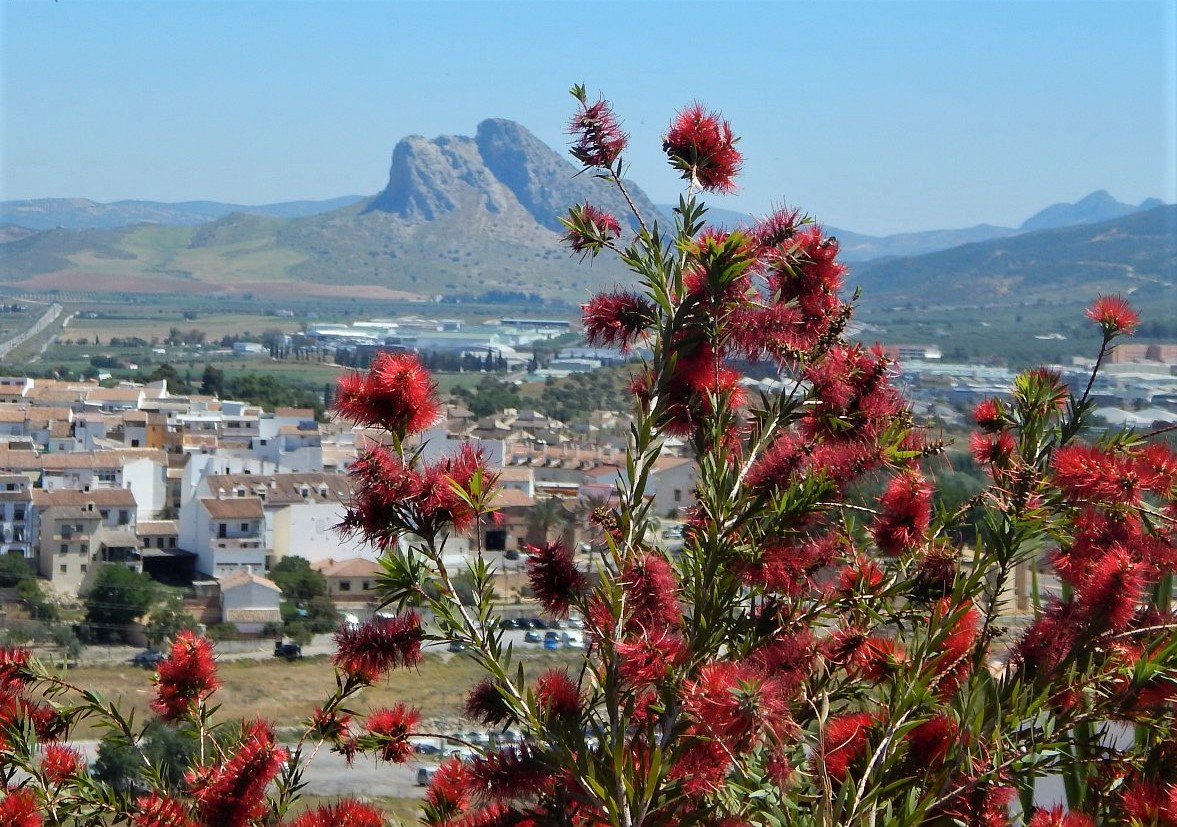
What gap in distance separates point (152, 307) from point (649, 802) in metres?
95.9

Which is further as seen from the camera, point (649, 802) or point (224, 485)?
point (224, 485)

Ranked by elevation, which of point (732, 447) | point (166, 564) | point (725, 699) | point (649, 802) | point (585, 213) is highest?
point (585, 213)

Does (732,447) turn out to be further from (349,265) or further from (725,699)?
(349,265)

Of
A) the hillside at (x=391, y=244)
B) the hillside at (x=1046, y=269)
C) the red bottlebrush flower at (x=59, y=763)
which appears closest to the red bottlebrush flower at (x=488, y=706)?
the red bottlebrush flower at (x=59, y=763)

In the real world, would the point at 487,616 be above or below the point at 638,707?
above

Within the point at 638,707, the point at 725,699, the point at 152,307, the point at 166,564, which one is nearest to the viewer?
the point at 725,699

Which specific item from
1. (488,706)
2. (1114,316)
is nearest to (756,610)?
(488,706)

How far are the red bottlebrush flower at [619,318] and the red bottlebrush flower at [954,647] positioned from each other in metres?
0.60

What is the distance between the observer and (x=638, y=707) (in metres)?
2.09

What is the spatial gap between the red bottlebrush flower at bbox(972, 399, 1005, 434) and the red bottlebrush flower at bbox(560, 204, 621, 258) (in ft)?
2.53

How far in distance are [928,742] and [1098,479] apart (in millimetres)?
442

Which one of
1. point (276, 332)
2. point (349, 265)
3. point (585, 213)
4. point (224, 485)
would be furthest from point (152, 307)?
point (585, 213)

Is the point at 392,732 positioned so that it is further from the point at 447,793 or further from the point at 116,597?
the point at 116,597

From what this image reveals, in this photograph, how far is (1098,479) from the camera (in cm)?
201
